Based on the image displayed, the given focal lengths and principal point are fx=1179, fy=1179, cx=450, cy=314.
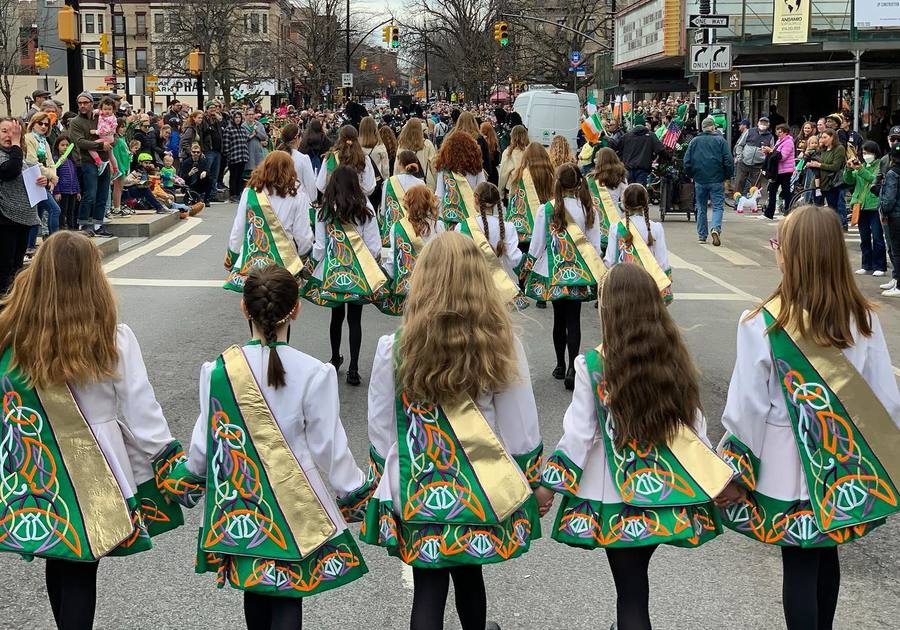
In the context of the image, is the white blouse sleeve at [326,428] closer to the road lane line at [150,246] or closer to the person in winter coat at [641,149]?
the road lane line at [150,246]

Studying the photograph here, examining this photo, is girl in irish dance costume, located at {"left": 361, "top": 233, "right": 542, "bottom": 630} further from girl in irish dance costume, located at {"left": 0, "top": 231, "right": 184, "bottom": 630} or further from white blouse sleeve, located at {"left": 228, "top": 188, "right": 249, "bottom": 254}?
white blouse sleeve, located at {"left": 228, "top": 188, "right": 249, "bottom": 254}

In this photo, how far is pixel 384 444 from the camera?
3.82 meters

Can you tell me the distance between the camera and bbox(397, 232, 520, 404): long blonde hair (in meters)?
3.71

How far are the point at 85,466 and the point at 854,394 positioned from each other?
2.52 metres

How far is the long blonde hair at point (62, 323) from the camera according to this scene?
3766 mm

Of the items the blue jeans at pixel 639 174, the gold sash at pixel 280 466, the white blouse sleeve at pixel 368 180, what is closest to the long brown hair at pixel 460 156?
the white blouse sleeve at pixel 368 180

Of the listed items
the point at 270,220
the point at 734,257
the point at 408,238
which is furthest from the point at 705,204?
the point at 270,220

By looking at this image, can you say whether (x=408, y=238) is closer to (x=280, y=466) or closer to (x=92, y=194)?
(x=280, y=466)

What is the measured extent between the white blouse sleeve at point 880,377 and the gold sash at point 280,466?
185 centimetres

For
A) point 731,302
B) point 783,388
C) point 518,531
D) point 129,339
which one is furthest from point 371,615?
point 731,302

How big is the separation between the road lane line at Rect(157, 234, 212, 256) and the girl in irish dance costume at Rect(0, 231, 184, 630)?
12578 millimetres

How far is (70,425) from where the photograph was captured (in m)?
3.79

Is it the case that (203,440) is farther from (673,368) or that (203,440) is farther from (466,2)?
(466,2)

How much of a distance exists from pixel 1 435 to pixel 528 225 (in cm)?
834
